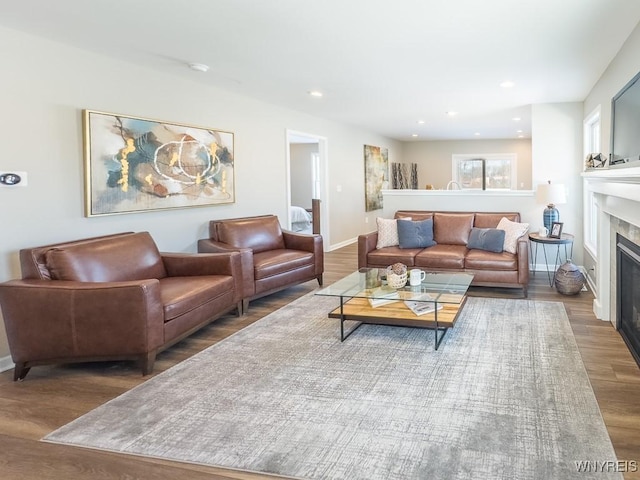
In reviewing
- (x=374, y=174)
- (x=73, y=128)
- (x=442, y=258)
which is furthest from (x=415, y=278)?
(x=374, y=174)

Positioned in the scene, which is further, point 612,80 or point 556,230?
point 556,230

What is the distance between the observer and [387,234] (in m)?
5.72

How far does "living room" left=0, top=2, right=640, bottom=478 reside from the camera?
3.30m

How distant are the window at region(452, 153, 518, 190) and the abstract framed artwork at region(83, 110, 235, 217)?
8.48 meters

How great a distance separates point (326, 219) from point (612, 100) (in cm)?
482

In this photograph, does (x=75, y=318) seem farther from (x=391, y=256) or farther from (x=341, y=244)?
(x=341, y=244)

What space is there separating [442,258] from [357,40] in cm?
255

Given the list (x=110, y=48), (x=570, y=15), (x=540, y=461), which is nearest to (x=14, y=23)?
(x=110, y=48)

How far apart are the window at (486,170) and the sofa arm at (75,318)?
34.7 feet

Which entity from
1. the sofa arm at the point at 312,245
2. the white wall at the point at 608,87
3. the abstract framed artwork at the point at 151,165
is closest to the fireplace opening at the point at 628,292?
the white wall at the point at 608,87

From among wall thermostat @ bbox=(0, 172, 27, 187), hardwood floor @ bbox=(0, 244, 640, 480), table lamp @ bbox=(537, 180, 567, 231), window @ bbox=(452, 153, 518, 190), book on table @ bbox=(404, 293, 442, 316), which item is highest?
window @ bbox=(452, 153, 518, 190)

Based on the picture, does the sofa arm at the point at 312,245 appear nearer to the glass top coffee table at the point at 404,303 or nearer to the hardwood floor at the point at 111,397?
the hardwood floor at the point at 111,397

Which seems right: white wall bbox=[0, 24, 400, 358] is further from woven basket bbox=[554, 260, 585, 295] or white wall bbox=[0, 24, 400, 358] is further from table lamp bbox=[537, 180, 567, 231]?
woven basket bbox=[554, 260, 585, 295]

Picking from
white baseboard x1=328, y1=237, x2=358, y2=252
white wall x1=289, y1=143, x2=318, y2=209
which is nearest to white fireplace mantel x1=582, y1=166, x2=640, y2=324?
white baseboard x1=328, y1=237, x2=358, y2=252
